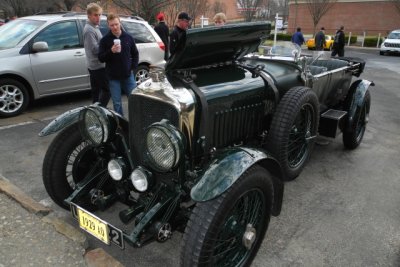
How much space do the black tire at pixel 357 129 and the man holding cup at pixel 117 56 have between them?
3158 millimetres

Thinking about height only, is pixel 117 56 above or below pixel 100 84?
above

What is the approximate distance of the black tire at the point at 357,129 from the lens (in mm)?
4910

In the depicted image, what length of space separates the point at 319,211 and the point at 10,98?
5366mm

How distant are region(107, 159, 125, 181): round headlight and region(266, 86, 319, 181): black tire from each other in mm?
1239

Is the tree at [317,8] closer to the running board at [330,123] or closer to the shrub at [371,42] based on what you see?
the shrub at [371,42]

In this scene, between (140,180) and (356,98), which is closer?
(140,180)

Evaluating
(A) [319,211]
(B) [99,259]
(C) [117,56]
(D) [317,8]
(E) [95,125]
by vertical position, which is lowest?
(A) [319,211]

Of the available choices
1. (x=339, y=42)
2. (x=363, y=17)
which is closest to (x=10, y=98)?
(x=339, y=42)

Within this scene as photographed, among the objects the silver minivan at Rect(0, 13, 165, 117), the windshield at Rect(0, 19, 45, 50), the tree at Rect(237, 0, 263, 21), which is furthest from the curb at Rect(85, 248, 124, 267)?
the tree at Rect(237, 0, 263, 21)

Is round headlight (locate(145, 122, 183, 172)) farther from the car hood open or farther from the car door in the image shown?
the car door

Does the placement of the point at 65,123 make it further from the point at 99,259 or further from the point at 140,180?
the point at 99,259

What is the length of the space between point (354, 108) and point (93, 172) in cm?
362

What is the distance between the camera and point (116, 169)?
2781 mm

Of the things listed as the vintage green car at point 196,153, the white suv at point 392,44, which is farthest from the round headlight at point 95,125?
the white suv at point 392,44
